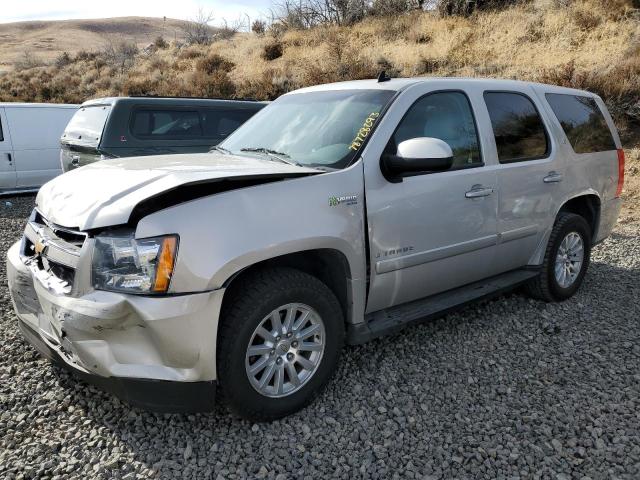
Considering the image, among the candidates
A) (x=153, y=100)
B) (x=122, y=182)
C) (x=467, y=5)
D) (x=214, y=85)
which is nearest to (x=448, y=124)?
(x=122, y=182)

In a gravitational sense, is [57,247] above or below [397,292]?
above

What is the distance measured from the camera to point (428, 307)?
11.8 ft

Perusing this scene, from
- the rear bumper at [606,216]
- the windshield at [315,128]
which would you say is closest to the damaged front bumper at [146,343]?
the windshield at [315,128]

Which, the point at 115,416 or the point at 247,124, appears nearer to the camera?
the point at 115,416

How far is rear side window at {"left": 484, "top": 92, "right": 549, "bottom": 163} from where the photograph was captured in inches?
159

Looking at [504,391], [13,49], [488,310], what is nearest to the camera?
[504,391]

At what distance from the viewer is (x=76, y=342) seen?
8.40 ft

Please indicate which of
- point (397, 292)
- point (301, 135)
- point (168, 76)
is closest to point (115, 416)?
point (397, 292)

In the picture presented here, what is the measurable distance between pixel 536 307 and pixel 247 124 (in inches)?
116

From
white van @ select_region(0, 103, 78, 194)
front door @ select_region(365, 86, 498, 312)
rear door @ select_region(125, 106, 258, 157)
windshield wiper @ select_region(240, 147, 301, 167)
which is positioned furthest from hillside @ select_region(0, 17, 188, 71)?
front door @ select_region(365, 86, 498, 312)

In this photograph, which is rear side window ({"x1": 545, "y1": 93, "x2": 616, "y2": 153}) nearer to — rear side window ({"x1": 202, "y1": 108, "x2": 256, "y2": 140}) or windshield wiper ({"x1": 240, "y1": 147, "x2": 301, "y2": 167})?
windshield wiper ({"x1": 240, "y1": 147, "x2": 301, "y2": 167})

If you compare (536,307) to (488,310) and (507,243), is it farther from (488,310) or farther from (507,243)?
(507,243)

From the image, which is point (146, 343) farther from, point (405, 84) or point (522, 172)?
point (522, 172)

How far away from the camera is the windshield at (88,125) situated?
26.0 feet
